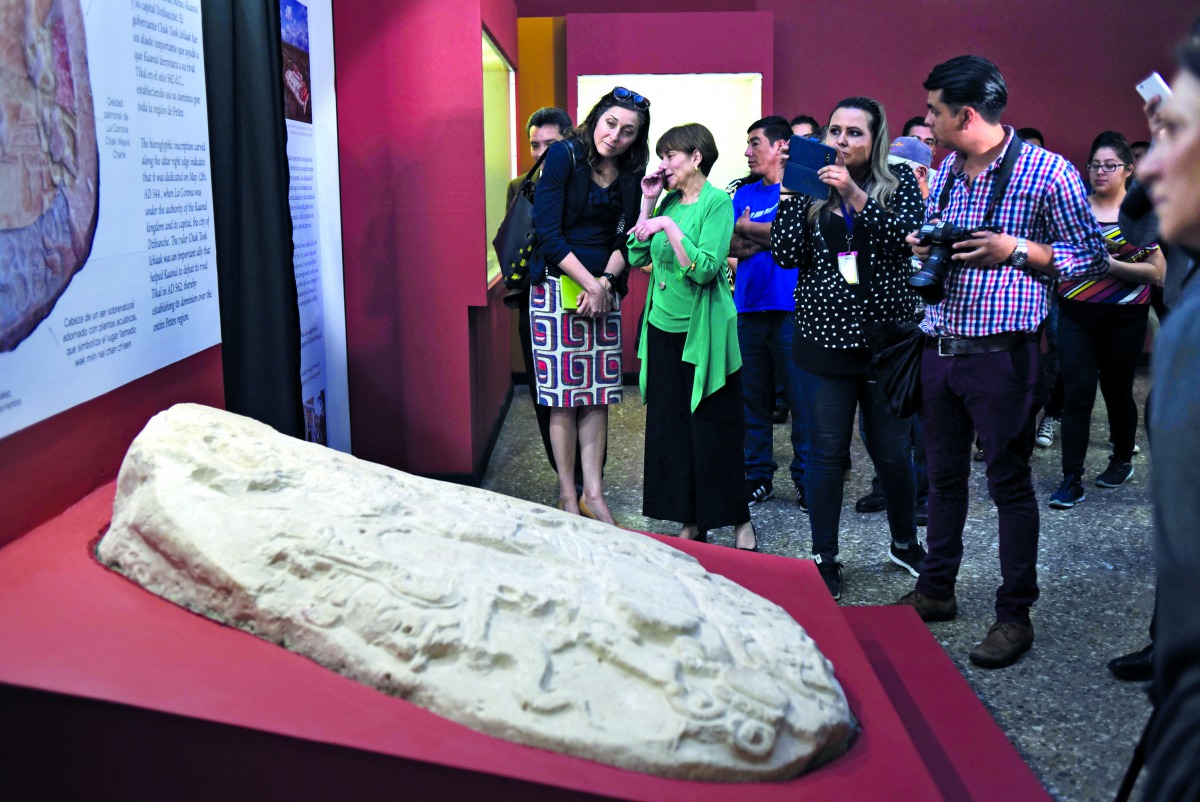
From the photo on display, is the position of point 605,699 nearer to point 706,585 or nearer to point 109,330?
point 706,585

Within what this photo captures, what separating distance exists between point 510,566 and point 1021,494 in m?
1.87

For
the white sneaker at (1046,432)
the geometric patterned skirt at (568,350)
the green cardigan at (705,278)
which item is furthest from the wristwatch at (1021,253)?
the white sneaker at (1046,432)

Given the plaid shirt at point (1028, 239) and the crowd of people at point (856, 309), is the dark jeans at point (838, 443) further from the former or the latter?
the plaid shirt at point (1028, 239)

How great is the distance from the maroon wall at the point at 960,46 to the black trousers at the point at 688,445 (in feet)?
15.7

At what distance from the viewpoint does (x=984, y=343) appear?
305cm

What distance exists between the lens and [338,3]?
4547 millimetres

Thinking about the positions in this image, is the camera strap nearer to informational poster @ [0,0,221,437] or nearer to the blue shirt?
the blue shirt

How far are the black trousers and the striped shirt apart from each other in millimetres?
1926

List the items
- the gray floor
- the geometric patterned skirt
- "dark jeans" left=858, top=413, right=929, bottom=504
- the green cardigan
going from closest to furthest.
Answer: the gray floor, the green cardigan, the geometric patterned skirt, "dark jeans" left=858, top=413, right=929, bottom=504

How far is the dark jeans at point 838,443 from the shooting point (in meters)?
3.57

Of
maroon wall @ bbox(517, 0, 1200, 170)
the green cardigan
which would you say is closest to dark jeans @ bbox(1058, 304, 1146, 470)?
the green cardigan

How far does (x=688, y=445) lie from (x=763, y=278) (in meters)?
1.16

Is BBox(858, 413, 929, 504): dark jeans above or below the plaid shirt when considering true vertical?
below

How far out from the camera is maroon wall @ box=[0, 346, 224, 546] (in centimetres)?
207
